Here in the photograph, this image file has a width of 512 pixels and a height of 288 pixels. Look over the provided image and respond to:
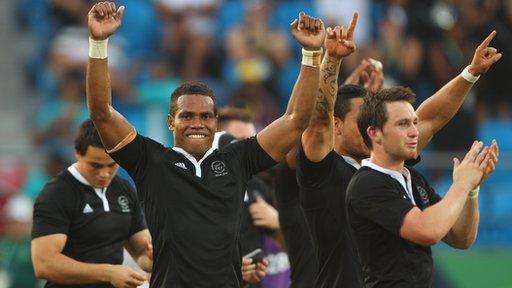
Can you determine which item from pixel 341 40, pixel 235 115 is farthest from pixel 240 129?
pixel 341 40

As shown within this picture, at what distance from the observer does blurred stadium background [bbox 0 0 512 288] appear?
1352 centimetres

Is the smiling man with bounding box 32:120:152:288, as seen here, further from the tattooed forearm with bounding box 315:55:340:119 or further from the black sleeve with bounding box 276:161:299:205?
the tattooed forearm with bounding box 315:55:340:119

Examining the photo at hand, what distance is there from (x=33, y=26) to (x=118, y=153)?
38.0 feet

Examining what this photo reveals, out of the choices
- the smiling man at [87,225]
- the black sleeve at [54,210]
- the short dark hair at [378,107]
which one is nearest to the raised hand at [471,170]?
the short dark hair at [378,107]

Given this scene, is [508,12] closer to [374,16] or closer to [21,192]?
[374,16]

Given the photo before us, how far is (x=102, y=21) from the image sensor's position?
20.3 feet

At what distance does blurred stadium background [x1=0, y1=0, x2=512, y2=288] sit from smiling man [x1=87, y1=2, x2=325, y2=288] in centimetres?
714

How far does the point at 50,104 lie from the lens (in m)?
15.9

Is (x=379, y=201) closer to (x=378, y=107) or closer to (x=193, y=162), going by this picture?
(x=378, y=107)

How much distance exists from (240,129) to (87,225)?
6.82 feet

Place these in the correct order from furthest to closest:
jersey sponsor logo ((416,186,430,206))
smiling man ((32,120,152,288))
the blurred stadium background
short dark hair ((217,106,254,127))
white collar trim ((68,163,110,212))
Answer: the blurred stadium background → short dark hair ((217,106,254,127)) → white collar trim ((68,163,110,212)) → smiling man ((32,120,152,288)) → jersey sponsor logo ((416,186,430,206))

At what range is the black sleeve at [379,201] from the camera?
19.4 feet

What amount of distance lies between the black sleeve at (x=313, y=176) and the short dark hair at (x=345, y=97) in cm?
46

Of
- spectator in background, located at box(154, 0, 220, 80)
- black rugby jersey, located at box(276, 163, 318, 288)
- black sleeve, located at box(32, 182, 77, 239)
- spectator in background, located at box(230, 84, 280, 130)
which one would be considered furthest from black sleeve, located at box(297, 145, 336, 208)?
spectator in background, located at box(154, 0, 220, 80)
